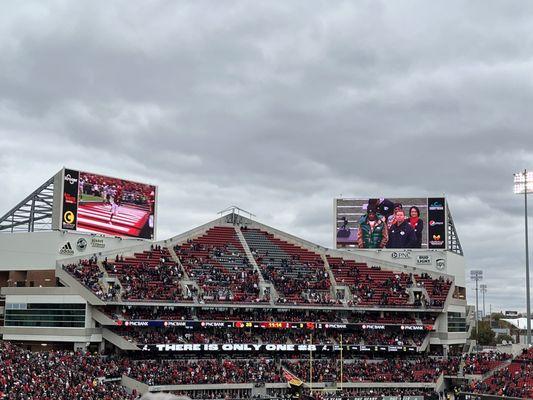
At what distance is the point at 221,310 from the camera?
73.0 metres

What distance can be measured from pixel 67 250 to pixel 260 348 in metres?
21.6

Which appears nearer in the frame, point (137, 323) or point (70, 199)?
point (137, 323)

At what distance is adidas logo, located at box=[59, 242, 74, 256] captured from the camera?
2758 inches

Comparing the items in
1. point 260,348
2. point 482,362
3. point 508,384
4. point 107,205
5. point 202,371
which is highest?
point 107,205

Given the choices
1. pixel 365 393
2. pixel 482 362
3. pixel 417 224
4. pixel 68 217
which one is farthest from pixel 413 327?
pixel 68 217

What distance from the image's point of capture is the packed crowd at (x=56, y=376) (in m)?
48.4

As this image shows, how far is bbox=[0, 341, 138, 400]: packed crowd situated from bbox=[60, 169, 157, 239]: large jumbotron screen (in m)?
14.8

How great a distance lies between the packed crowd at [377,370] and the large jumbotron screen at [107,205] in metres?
22.1

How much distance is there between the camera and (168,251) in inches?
3155

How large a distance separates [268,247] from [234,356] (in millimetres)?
18961

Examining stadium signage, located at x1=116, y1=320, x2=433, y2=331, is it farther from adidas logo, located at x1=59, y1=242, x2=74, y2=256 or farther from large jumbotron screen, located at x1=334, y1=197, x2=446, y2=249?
large jumbotron screen, located at x1=334, y1=197, x2=446, y2=249

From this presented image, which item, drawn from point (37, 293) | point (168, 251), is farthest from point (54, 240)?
point (168, 251)

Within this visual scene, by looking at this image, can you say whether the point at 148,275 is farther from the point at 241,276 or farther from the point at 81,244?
the point at 241,276

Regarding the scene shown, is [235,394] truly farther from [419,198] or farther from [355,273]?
[419,198]
